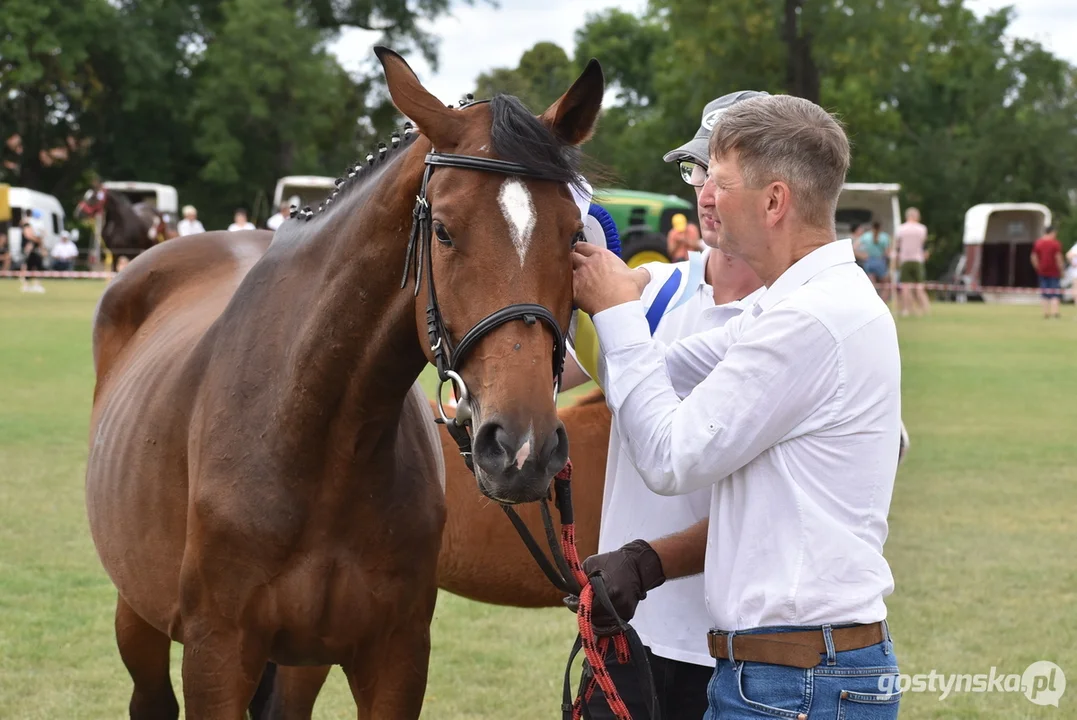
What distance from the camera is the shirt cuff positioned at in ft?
7.04

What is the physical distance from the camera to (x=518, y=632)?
548cm

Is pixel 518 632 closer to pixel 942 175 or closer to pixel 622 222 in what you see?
pixel 622 222

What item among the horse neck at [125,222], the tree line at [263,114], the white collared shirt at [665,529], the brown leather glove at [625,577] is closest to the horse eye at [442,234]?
the white collared shirt at [665,529]

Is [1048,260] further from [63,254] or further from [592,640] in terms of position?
[592,640]

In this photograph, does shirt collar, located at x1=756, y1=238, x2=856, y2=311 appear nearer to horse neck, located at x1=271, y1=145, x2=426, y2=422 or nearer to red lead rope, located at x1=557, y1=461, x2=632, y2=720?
red lead rope, located at x1=557, y1=461, x2=632, y2=720

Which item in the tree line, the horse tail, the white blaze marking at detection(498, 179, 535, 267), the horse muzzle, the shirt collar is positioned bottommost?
the horse tail

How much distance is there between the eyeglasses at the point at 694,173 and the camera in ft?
9.18

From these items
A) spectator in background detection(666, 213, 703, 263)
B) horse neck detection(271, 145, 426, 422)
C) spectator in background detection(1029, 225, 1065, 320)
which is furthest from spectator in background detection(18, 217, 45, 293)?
horse neck detection(271, 145, 426, 422)

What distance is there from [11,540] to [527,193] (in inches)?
215

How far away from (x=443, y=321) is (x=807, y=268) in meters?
0.66

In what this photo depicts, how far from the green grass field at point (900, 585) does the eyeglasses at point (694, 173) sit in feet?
7.90

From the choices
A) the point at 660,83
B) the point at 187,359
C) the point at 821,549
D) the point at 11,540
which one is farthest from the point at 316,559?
the point at 660,83

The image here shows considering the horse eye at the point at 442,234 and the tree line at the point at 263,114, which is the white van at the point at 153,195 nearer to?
the tree line at the point at 263,114

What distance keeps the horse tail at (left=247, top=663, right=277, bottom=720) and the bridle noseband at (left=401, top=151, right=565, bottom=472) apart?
182 cm
